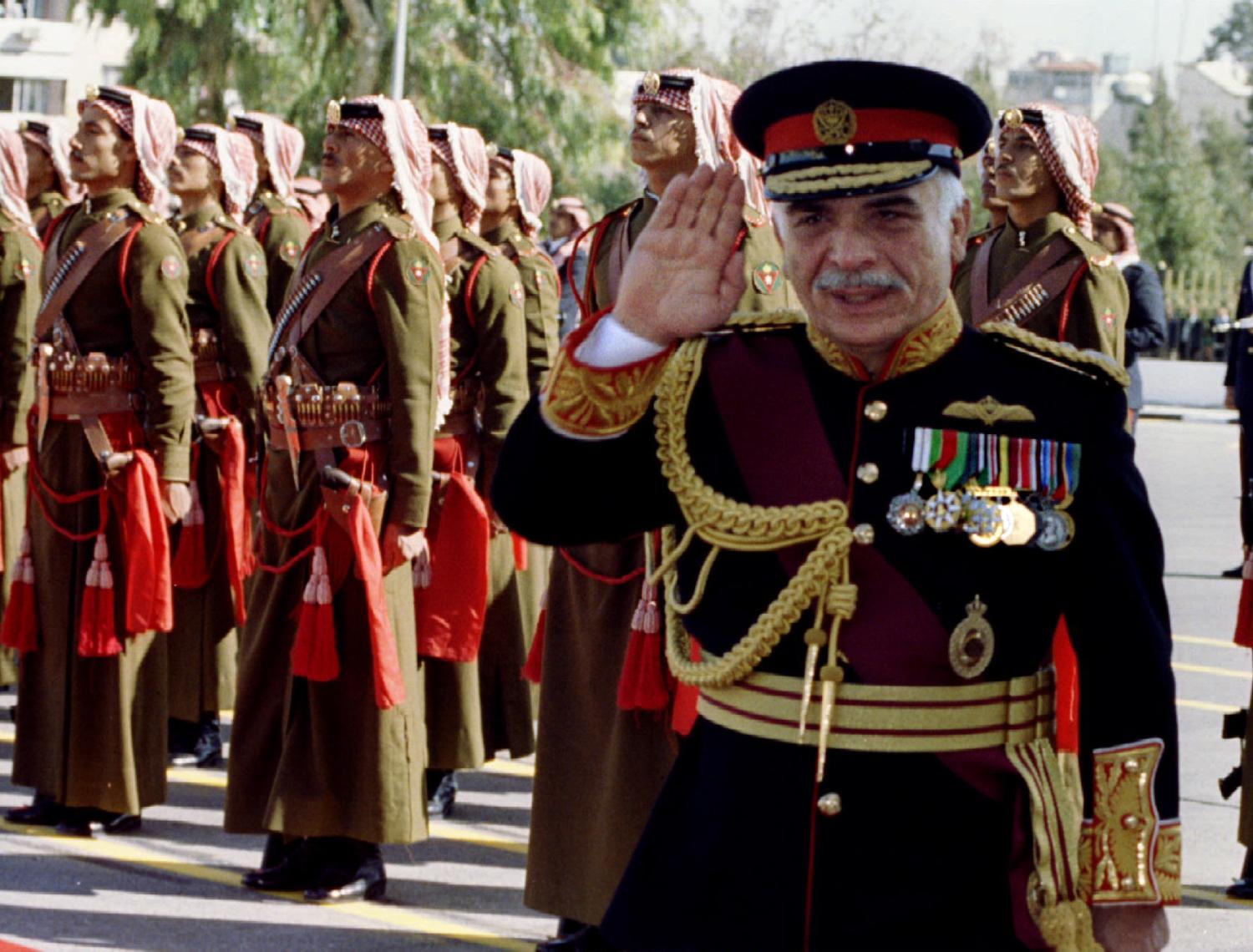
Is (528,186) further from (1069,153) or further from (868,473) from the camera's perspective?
(868,473)

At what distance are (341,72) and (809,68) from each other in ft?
78.9

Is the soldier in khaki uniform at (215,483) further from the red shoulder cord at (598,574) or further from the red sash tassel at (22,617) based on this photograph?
the red shoulder cord at (598,574)

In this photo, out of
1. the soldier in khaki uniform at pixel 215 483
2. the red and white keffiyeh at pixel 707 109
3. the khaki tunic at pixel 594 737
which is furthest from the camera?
the soldier in khaki uniform at pixel 215 483

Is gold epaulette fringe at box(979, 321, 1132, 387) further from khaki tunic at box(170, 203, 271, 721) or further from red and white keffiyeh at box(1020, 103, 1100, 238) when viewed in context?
khaki tunic at box(170, 203, 271, 721)

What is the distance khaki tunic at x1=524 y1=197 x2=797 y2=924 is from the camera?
19.2 ft

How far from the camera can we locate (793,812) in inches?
124

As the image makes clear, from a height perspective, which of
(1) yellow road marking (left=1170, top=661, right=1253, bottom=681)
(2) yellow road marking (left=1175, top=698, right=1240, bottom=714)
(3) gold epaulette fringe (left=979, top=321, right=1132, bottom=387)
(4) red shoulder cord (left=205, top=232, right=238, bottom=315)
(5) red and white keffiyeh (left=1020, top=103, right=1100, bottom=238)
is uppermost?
(5) red and white keffiyeh (left=1020, top=103, right=1100, bottom=238)

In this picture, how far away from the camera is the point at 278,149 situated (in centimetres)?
1050

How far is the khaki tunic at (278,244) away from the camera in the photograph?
9711mm

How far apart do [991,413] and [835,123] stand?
44 centimetres

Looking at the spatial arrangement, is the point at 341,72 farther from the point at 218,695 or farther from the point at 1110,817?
the point at 1110,817

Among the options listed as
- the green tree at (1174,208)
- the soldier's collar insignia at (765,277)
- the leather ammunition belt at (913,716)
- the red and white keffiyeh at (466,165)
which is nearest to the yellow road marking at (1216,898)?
the soldier's collar insignia at (765,277)

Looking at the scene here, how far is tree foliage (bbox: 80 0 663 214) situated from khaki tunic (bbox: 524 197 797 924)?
20356 mm

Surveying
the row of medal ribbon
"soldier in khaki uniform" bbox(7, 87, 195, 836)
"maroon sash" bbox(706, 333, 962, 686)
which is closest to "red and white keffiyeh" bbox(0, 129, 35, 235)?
"soldier in khaki uniform" bbox(7, 87, 195, 836)
